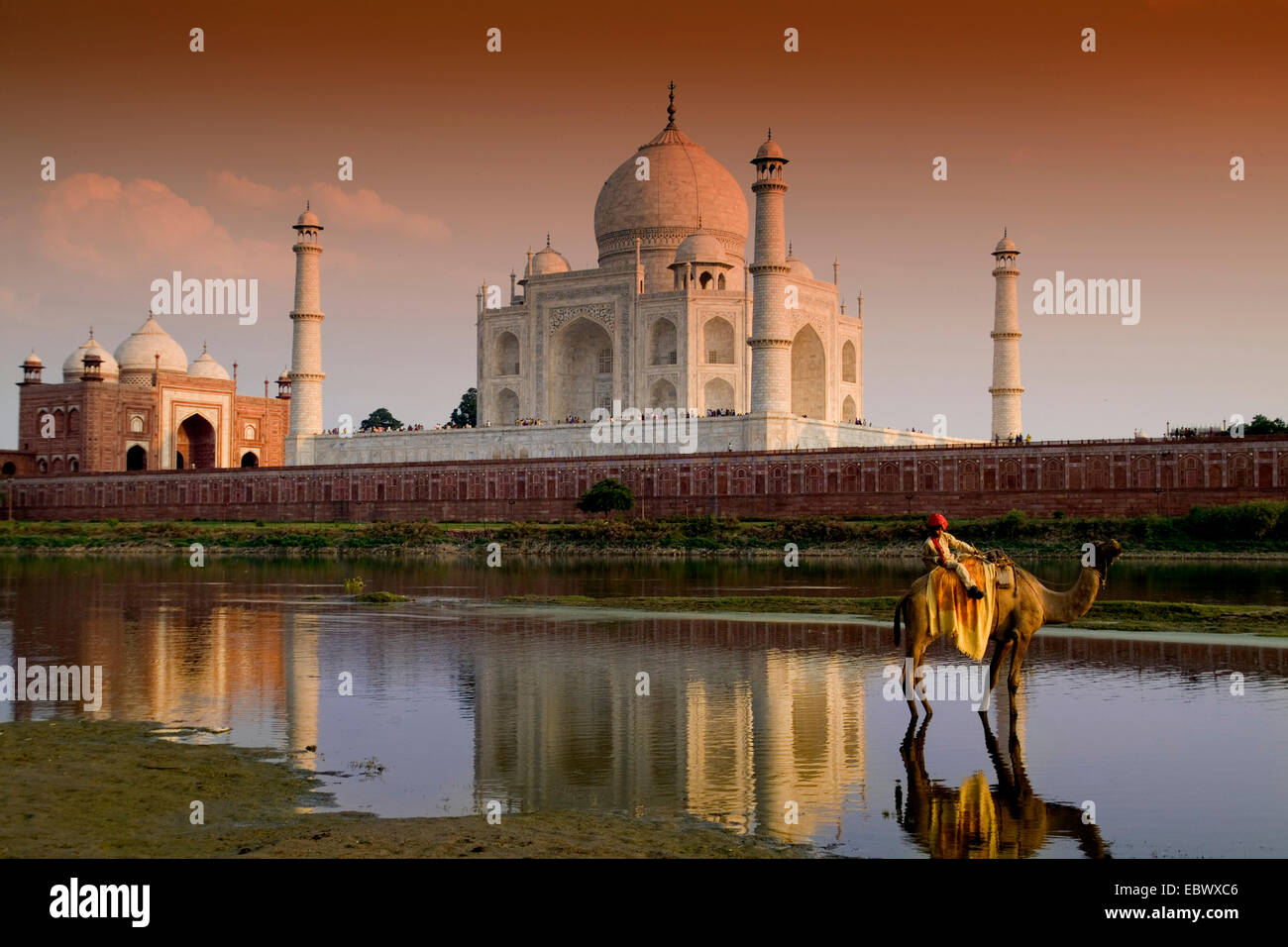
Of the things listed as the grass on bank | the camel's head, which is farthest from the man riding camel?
the grass on bank

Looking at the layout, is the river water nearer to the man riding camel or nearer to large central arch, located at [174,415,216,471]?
the man riding camel

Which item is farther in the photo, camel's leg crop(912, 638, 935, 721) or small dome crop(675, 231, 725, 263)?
small dome crop(675, 231, 725, 263)

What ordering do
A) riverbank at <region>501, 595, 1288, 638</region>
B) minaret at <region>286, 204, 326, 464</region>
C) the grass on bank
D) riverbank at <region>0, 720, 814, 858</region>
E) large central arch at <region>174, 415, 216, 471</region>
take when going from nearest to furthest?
riverbank at <region>0, 720, 814, 858</region> < riverbank at <region>501, 595, 1288, 638</region> < the grass on bank < minaret at <region>286, 204, 326, 464</region> < large central arch at <region>174, 415, 216, 471</region>

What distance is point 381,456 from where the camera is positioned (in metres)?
57.2

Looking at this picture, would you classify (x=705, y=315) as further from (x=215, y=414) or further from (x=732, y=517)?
(x=215, y=414)

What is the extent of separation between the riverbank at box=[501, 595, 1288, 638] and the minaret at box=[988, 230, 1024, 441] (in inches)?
1257

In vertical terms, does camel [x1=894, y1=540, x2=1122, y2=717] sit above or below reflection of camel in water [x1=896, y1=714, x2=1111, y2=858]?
above

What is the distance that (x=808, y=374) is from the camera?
58812 millimetres

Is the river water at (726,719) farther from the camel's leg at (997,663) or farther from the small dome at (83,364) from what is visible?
the small dome at (83,364)

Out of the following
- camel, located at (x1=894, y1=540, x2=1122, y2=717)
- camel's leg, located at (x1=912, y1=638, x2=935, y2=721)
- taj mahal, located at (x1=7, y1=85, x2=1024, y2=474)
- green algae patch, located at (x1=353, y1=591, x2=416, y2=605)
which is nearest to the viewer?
camel, located at (x1=894, y1=540, x2=1122, y2=717)

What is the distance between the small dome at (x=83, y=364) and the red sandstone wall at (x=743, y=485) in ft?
28.1

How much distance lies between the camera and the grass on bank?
1418 inches
